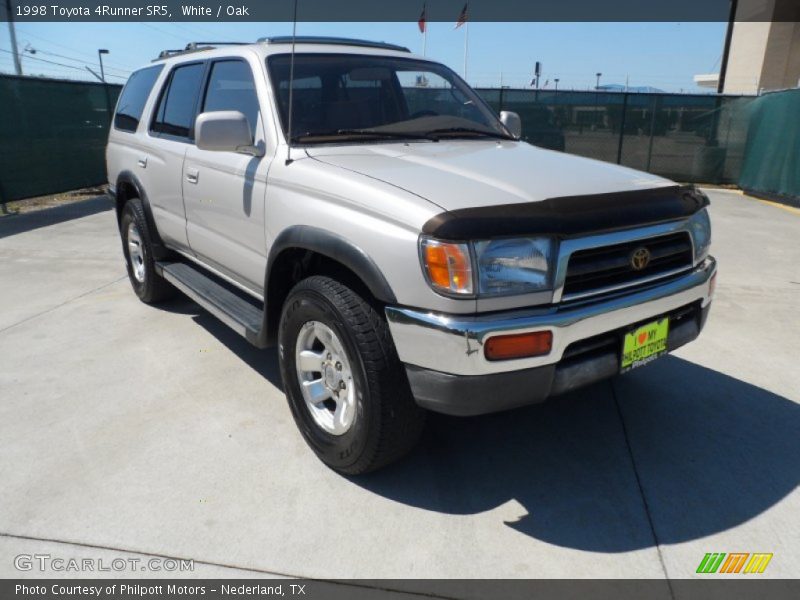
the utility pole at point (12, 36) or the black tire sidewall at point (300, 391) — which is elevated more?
the utility pole at point (12, 36)

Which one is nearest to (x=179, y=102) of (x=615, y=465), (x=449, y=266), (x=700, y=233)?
(x=449, y=266)

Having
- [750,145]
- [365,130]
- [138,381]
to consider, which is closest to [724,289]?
[365,130]

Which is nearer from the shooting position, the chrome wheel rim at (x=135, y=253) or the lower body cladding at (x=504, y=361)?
the lower body cladding at (x=504, y=361)

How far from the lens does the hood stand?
8.13 feet

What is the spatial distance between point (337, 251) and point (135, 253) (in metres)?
3.47

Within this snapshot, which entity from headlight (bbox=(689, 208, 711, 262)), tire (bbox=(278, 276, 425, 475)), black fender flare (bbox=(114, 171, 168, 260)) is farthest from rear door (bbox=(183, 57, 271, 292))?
headlight (bbox=(689, 208, 711, 262))

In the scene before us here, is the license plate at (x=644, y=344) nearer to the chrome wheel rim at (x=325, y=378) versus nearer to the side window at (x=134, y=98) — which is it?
the chrome wheel rim at (x=325, y=378)

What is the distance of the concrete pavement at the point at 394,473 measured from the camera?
95.7 inches

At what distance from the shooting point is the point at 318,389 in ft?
9.75

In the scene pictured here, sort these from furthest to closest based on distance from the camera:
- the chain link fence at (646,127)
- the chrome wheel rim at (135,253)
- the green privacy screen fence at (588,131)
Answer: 1. the chain link fence at (646,127)
2. the green privacy screen fence at (588,131)
3. the chrome wheel rim at (135,253)

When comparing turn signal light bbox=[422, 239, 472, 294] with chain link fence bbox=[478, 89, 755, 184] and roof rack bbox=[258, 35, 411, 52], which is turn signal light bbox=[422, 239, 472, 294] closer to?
roof rack bbox=[258, 35, 411, 52]

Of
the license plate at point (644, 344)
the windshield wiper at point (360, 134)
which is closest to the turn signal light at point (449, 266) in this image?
the license plate at point (644, 344)

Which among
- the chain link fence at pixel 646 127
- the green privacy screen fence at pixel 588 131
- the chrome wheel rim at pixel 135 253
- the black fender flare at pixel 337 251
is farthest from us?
the chain link fence at pixel 646 127
